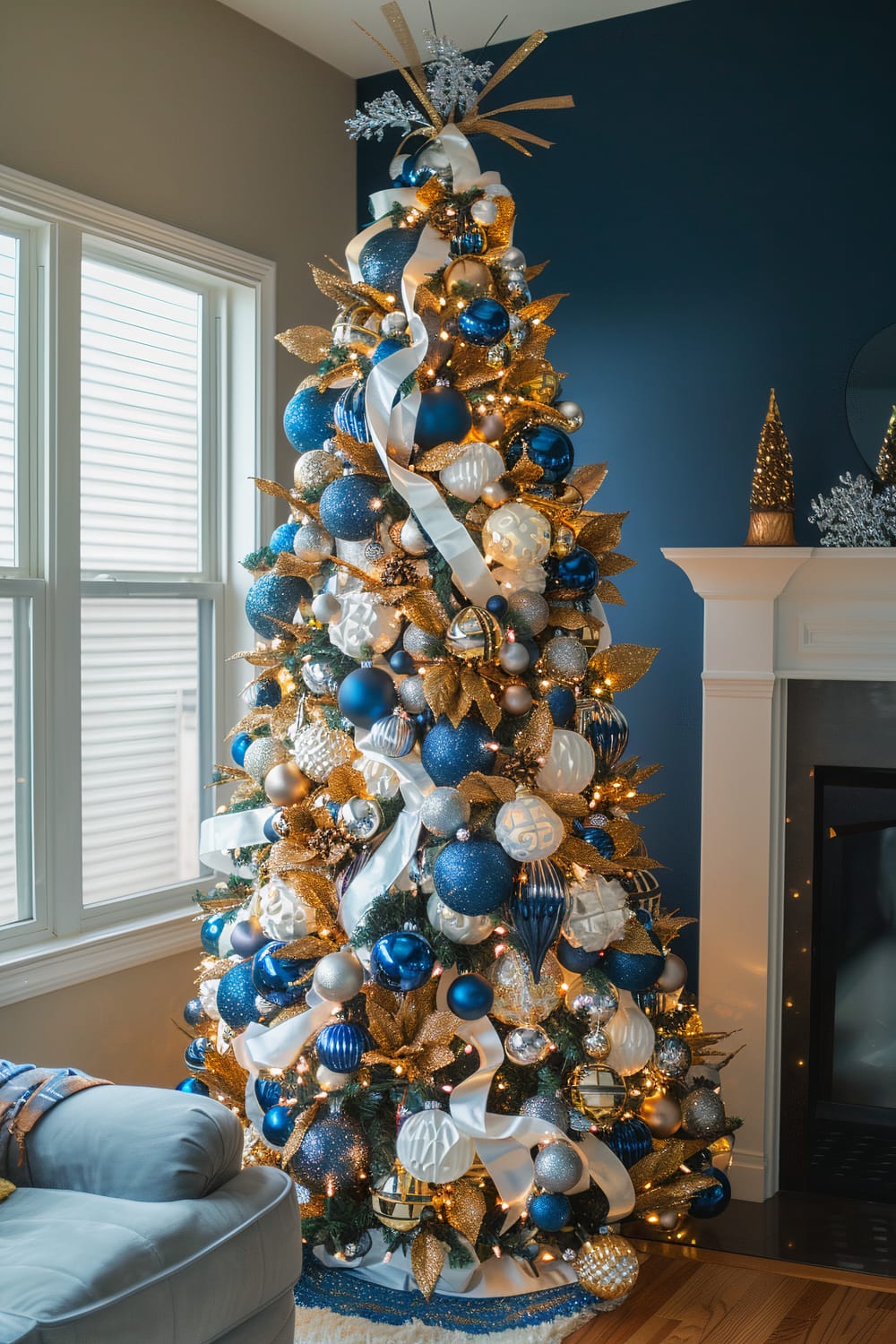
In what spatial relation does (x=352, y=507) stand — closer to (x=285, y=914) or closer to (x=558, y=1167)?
(x=285, y=914)

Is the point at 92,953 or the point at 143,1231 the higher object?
the point at 92,953

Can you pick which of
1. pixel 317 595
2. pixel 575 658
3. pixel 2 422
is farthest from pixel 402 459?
pixel 2 422

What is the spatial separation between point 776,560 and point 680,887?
96 cm

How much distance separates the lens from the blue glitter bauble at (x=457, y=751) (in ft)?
7.25

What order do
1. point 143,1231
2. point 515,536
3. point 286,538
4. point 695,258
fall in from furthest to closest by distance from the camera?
point 695,258, point 286,538, point 515,536, point 143,1231

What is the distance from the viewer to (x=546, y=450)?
235 centimetres

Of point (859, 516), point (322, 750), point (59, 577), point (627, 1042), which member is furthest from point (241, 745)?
point (859, 516)

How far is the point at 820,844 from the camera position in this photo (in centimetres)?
311

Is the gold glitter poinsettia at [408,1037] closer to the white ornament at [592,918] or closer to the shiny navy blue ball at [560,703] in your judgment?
the white ornament at [592,918]

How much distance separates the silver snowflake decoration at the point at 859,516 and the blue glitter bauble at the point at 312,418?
122 cm

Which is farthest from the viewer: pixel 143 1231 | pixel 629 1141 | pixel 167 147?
pixel 167 147

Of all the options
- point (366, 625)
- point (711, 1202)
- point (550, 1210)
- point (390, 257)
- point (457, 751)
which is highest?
point (390, 257)

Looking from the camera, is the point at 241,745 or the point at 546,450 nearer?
the point at 546,450

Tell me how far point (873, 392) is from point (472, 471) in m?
1.32
